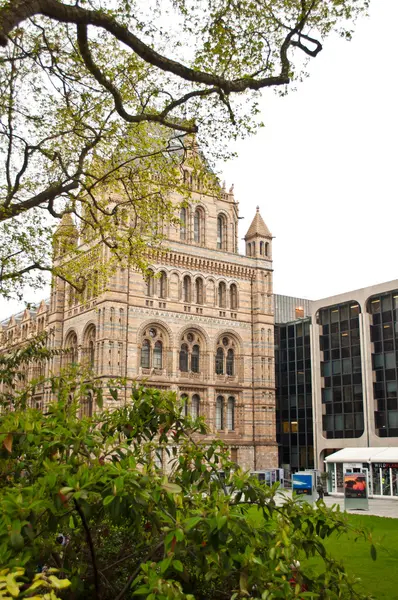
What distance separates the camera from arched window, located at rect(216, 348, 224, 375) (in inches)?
2007

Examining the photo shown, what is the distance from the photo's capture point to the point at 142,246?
67.3ft

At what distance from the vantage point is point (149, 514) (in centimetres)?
445

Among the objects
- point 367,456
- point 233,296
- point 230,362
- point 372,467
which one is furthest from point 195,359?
point 372,467

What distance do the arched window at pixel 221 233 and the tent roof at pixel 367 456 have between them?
68.8 feet

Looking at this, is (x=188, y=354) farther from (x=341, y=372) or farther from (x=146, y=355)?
(x=341, y=372)

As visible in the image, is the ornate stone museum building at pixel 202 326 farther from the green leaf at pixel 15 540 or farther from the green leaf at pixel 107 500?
the green leaf at pixel 15 540

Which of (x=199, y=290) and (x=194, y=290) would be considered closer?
(x=194, y=290)

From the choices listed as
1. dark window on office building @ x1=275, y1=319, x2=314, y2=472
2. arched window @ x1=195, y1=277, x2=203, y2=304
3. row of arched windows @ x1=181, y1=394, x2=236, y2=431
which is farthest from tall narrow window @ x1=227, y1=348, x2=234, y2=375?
dark window on office building @ x1=275, y1=319, x2=314, y2=472

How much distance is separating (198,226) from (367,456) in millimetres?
24158

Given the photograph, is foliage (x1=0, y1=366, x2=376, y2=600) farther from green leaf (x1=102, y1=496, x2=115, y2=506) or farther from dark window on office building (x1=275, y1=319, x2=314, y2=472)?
dark window on office building (x1=275, y1=319, x2=314, y2=472)

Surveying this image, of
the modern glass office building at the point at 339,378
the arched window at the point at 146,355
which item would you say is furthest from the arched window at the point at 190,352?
the modern glass office building at the point at 339,378

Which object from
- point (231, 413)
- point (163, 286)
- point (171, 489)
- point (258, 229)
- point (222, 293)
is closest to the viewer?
point (171, 489)

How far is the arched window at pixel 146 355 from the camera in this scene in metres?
46.6

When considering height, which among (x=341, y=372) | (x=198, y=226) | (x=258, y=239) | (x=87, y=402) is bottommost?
(x=87, y=402)
